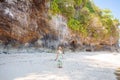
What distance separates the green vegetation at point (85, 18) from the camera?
32.7 m

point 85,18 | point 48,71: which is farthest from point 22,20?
point 85,18

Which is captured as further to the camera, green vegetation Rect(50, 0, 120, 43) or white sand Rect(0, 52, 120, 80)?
green vegetation Rect(50, 0, 120, 43)

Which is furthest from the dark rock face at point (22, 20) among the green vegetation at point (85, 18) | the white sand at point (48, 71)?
the white sand at point (48, 71)

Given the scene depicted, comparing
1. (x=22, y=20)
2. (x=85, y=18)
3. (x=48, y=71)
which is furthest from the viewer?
(x=85, y=18)

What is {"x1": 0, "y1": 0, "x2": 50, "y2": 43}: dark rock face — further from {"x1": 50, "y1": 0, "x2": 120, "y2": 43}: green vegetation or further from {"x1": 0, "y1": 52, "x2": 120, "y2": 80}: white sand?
{"x1": 0, "y1": 52, "x2": 120, "y2": 80}: white sand

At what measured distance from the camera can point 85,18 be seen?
131 feet

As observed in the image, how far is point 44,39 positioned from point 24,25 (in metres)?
4.75

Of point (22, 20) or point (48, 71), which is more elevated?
point (22, 20)

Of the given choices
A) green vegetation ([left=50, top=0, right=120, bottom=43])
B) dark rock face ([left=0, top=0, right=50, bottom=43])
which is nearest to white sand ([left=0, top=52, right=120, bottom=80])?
dark rock face ([left=0, top=0, right=50, bottom=43])

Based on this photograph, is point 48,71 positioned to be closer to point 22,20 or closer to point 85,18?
point 22,20

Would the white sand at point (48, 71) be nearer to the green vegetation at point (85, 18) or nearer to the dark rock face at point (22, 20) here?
the dark rock face at point (22, 20)

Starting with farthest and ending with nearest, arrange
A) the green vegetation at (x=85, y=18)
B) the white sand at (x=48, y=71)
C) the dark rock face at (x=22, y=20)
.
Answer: the green vegetation at (x=85, y=18) → the dark rock face at (x=22, y=20) → the white sand at (x=48, y=71)

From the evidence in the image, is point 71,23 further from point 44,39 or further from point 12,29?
point 12,29

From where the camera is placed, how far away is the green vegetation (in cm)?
3269
